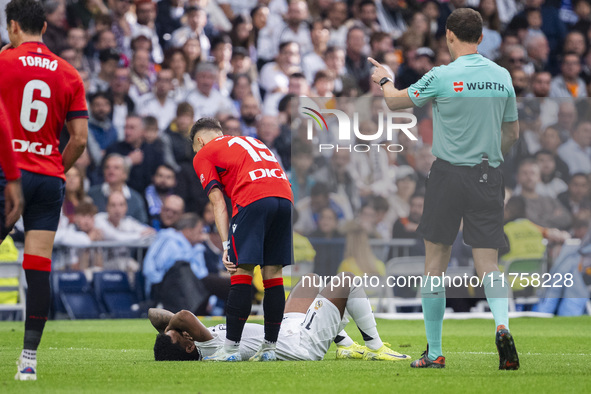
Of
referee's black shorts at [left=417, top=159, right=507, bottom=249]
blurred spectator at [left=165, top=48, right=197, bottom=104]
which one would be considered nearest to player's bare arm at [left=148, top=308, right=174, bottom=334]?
referee's black shorts at [left=417, top=159, right=507, bottom=249]

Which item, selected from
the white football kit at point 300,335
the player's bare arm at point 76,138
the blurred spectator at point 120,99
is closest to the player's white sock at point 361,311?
the white football kit at point 300,335

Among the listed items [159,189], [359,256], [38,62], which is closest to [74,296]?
[159,189]

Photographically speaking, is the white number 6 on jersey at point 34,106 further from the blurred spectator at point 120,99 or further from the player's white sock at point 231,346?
the blurred spectator at point 120,99

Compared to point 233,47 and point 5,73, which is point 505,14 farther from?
point 5,73

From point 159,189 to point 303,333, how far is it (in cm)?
701

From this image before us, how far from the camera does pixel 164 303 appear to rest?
12.8m

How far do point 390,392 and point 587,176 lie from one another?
31.2ft

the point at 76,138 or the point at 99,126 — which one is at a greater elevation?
the point at 99,126

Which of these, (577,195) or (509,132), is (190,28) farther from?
(509,132)

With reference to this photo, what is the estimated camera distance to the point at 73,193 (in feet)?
44.3

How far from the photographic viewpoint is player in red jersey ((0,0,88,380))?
238 inches

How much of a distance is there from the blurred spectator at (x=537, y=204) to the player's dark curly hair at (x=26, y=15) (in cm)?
860

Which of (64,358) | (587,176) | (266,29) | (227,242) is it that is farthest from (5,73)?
(266,29)

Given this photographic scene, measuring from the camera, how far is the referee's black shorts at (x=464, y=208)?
22.1 feet
